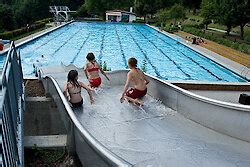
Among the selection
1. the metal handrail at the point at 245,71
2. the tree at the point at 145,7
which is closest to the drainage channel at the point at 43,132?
the metal handrail at the point at 245,71

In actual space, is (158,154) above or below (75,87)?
below

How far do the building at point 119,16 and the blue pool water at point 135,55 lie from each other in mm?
19504

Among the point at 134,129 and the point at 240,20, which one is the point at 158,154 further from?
the point at 240,20

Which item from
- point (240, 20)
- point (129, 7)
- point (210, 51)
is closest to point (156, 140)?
point (210, 51)

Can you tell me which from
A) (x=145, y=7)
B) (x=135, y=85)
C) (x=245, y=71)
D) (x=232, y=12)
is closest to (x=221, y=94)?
(x=135, y=85)

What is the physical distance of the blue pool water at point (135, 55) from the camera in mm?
14711

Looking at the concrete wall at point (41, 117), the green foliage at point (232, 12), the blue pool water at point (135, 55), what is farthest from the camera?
the green foliage at point (232, 12)

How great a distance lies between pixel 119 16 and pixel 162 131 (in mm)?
41166

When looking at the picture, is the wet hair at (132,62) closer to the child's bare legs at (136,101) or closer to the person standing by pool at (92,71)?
the child's bare legs at (136,101)

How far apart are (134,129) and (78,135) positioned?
1101mm

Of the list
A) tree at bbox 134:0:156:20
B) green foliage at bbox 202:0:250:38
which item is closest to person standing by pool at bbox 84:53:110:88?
green foliage at bbox 202:0:250:38

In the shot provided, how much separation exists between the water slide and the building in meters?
39.3

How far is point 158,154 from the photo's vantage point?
3898mm

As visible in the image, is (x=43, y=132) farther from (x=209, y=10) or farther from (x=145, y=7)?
(x=145, y=7)
